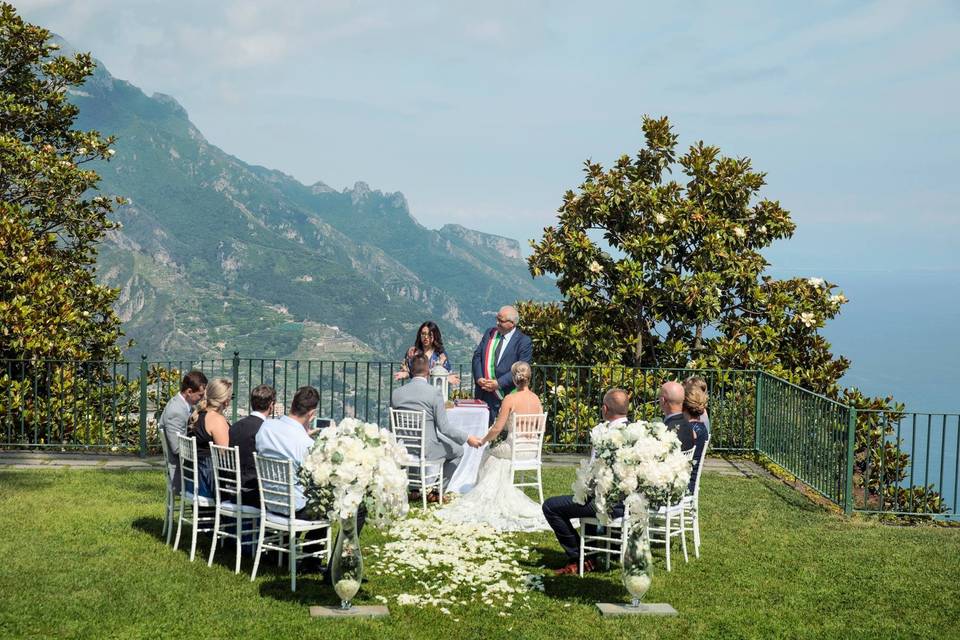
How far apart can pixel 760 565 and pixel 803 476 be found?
4214 millimetres

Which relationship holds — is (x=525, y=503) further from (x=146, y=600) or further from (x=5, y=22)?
(x=5, y=22)

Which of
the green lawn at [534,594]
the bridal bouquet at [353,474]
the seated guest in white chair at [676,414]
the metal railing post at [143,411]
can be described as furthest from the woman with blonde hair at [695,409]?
A: the metal railing post at [143,411]

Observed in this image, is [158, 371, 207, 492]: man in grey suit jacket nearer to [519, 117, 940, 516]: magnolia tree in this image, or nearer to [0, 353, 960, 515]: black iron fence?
[0, 353, 960, 515]: black iron fence

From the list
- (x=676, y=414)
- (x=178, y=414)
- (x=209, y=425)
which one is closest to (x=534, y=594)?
(x=676, y=414)

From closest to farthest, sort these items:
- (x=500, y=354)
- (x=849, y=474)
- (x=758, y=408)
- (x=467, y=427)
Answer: (x=849, y=474), (x=467, y=427), (x=500, y=354), (x=758, y=408)

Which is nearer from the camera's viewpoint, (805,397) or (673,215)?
(805,397)

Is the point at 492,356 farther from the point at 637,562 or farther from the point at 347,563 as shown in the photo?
the point at 347,563

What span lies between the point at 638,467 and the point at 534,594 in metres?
1.45

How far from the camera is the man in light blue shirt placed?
7.76m

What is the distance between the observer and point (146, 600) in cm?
728

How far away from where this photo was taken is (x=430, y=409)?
1103 centimetres

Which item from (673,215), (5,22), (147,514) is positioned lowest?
(147,514)

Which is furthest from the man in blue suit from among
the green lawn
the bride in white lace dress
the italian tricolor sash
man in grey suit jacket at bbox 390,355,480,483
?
the green lawn

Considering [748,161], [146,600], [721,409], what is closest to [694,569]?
[146,600]
